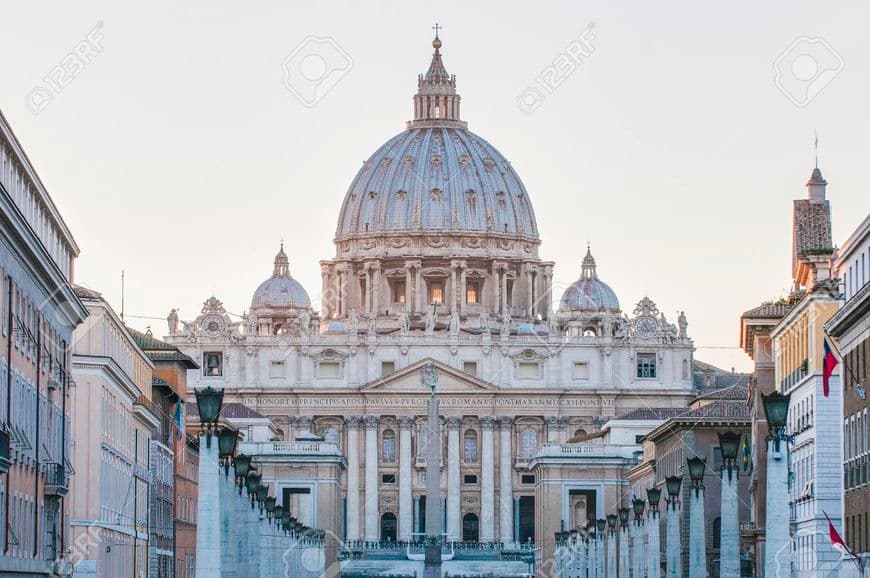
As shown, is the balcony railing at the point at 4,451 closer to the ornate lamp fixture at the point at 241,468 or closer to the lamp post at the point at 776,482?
the lamp post at the point at 776,482

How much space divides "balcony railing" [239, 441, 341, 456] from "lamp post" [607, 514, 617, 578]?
6434 cm

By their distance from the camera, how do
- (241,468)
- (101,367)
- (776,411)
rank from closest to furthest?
(776,411) → (241,468) → (101,367)

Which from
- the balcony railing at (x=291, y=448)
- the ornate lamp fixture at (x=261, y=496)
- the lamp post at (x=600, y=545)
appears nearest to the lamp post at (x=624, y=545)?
the lamp post at (x=600, y=545)

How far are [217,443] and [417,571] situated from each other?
116184 mm

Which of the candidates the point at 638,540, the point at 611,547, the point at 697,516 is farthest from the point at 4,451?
the point at 611,547

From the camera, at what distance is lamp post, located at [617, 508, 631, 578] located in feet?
316

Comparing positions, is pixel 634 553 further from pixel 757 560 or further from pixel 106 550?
pixel 106 550

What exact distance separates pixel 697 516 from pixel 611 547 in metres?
49.0

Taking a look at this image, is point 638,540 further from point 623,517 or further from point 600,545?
point 600,545

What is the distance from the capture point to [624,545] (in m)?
99.2

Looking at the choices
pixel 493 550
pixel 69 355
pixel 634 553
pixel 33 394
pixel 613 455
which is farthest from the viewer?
pixel 493 550

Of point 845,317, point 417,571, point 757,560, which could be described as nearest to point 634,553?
point 757,560

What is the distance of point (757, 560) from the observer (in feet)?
292

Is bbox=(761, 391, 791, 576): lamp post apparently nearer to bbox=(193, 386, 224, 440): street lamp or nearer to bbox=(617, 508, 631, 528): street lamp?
bbox=(193, 386, 224, 440): street lamp
